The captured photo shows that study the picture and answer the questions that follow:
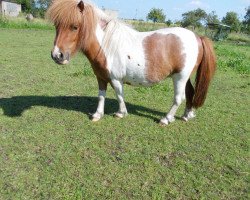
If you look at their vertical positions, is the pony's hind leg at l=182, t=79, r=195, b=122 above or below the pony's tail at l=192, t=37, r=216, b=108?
below

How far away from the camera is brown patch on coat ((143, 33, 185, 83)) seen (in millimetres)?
4195

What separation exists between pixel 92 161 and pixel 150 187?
797mm

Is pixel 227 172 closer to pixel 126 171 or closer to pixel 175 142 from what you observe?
pixel 175 142

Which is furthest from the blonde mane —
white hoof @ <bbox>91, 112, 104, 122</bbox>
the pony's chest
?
white hoof @ <bbox>91, 112, 104, 122</bbox>

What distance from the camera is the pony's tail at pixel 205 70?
434 cm

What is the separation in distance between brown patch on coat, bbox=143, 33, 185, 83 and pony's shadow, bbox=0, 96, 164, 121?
3.39ft

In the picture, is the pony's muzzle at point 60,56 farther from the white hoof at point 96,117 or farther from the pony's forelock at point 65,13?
the white hoof at point 96,117

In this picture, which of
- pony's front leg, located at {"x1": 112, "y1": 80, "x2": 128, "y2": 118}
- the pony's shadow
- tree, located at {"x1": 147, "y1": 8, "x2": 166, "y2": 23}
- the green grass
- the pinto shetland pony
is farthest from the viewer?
tree, located at {"x1": 147, "y1": 8, "x2": 166, "y2": 23}

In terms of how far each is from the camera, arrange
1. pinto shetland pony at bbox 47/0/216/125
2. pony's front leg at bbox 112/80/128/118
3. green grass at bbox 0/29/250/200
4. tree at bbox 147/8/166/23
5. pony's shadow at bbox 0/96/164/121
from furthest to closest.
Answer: tree at bbox 147/8/166/23 < pony's shadow at bbox 0/96/164/121 < pony's front leg at bbox 112/80/128/118 < pinto shetland pony at bbox 47/0/216/125 < green grass at bbox 0/29/250/200

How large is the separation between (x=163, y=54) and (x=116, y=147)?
141cm

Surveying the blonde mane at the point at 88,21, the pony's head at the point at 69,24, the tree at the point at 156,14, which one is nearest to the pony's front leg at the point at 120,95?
the blonde mane at the point at 88,21

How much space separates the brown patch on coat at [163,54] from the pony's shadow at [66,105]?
1034mm

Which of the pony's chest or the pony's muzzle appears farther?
the pony's chest

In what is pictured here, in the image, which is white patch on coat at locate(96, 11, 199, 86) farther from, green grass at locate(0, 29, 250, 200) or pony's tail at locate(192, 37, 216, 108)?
green grass at locate(0, 29, 250, 200)
